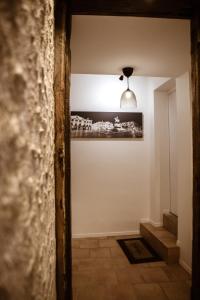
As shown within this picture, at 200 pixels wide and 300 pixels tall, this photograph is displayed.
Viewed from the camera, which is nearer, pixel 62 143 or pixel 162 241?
pixel 62 143

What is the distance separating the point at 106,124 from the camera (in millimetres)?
3006

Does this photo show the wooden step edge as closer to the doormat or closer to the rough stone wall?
the doormat

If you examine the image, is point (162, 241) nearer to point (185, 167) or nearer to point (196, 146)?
point (185, 167)

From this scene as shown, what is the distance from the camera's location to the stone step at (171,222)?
8.35 ft

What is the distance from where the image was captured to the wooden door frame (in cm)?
86

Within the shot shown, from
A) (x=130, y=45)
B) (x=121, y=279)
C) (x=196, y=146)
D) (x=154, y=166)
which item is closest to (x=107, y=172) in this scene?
(x=154, y=166)

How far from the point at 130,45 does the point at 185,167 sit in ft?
4.11

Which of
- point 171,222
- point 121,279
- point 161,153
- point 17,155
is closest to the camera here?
point 17,155

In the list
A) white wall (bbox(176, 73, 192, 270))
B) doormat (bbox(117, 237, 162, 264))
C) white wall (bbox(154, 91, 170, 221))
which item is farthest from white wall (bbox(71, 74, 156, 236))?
white wall (bbox(176, 73, 192, 270))

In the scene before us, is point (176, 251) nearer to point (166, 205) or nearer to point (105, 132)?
point (166, 205)

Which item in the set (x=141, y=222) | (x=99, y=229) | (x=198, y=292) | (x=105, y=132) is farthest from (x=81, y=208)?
(x=198, y=292)

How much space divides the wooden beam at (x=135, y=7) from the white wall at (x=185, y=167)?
3.49 ft

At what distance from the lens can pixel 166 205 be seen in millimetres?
2941

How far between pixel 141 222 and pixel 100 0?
2725mm
